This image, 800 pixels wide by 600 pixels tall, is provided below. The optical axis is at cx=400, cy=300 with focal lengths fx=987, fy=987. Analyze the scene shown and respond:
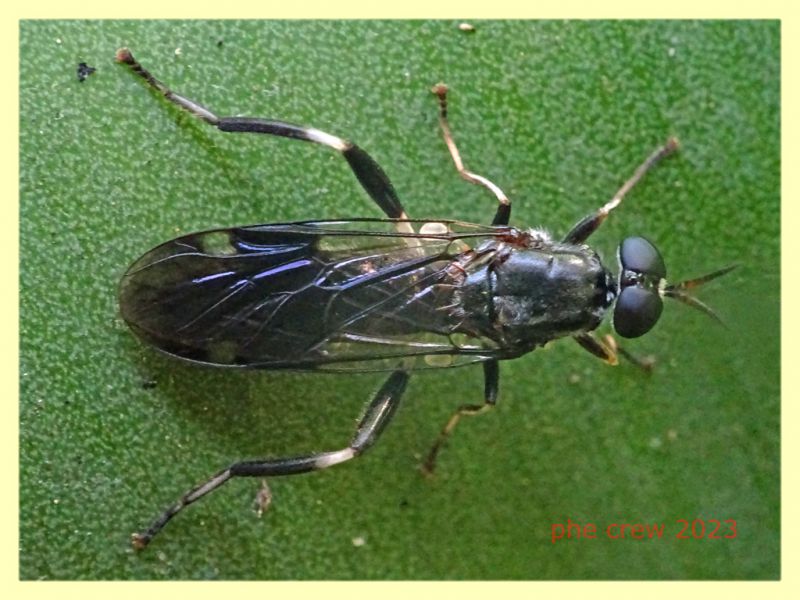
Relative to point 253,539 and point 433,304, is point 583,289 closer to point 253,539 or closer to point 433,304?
point 433,304

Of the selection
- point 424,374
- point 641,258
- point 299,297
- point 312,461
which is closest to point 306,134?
point 299,297

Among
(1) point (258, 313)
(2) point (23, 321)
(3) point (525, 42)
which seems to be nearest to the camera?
(1) point (258, 313)

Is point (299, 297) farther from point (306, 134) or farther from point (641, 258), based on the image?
point (641, 258)

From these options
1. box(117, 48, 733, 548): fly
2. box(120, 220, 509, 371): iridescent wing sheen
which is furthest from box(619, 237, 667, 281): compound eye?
box(120, 220, 509, 371): iridescent wing sheen

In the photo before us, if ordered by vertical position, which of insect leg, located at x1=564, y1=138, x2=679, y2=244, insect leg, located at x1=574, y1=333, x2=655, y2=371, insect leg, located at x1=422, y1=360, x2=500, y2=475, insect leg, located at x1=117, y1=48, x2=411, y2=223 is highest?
insect leg, located at x1=117, y1=48, x2=411, y2=223

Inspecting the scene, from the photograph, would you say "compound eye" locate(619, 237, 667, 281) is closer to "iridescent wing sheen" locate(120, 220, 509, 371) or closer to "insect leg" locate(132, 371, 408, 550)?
"iridescent wing sheen" locate(120, 220, 509, 371)

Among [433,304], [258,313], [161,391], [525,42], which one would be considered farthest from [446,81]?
[161,391]
